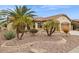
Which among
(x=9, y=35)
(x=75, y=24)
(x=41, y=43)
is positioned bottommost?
(x=41, y=43)

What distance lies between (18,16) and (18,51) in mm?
418

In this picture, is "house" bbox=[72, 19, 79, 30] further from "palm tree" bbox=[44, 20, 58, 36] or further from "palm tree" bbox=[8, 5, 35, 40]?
"palm tree" bbox=[8, 5, 35, 40]

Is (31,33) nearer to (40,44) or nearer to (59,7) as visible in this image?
(40,44)

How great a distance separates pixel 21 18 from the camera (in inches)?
88.3

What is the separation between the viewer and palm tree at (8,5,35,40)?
223 centimetres

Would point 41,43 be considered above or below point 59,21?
below

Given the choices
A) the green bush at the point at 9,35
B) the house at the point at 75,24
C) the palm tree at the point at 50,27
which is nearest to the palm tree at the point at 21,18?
the green bush at the point at 9,35

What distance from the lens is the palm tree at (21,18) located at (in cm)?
223

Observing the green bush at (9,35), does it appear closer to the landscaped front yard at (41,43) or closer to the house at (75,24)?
Result: the landscaped front yard at (41,43)

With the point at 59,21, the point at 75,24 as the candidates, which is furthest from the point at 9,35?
the point at 75,24

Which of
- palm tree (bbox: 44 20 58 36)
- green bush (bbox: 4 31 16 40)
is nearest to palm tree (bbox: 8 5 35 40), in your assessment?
green bush (bbox: 4 31 16 40)

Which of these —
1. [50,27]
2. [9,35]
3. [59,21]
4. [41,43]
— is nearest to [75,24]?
[59,21]

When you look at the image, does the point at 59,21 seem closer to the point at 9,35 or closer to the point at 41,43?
the point at 41,43
